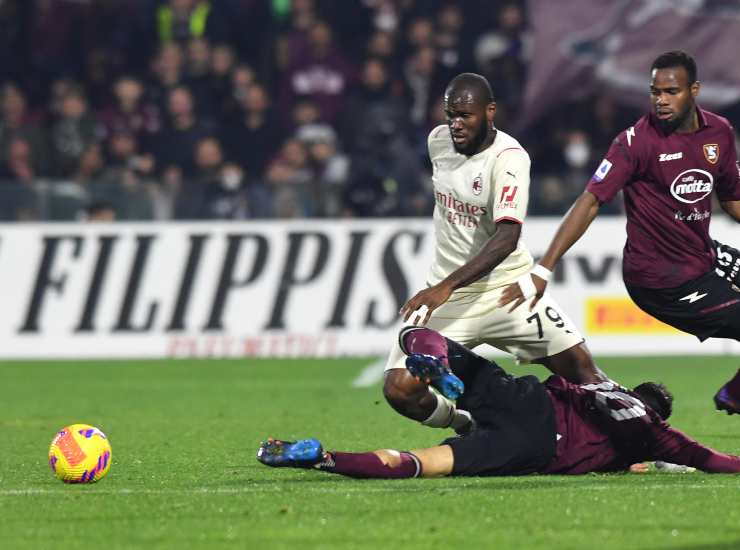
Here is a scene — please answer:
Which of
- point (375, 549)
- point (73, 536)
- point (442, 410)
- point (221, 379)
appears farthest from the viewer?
point (221, 379)

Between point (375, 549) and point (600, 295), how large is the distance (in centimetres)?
1128

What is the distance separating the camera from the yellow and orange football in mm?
7852

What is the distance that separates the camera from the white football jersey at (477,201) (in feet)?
27.8

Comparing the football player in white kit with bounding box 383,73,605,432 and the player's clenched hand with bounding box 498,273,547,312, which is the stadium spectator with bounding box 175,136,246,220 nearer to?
the football player in white kit with bounding box 383,73,605,432

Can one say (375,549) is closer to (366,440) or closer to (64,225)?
(366,440)

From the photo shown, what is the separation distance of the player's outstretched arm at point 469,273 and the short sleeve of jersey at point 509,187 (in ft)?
0.17

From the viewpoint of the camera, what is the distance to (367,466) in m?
7.64

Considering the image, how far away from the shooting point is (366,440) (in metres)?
9.97

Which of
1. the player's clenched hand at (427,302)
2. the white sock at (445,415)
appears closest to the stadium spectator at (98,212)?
the white sock at (445,415)

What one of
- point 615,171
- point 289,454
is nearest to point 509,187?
point 615,171

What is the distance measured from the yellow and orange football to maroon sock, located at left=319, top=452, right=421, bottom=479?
1177mm

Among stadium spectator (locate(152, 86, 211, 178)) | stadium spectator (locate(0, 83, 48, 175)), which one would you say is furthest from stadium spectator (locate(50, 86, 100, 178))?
stadium spectator (locate(152, 86, 211, 178))

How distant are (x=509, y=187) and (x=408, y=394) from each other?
1203 millimetres

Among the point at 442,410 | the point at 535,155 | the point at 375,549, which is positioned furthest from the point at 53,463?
the point at 535,155
